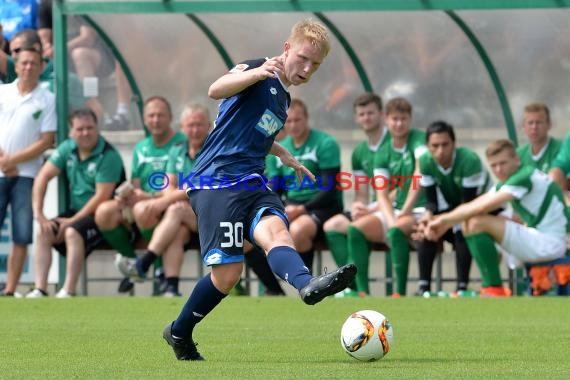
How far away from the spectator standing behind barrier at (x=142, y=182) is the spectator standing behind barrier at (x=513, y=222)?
2.91 metres

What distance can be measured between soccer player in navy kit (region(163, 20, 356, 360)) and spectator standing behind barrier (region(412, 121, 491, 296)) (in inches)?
242

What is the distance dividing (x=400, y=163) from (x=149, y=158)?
2.57m

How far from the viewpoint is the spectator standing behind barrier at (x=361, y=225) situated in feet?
42.5

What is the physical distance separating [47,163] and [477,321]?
559cm

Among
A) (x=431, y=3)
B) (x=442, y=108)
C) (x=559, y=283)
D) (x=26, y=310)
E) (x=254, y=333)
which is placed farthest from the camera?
(x=442, y=108)

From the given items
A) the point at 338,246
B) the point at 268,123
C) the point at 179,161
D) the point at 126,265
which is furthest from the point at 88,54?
the point at 268,123

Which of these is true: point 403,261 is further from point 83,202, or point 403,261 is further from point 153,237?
point 83,202

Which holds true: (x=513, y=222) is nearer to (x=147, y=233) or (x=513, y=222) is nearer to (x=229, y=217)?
(x=147, y=233)

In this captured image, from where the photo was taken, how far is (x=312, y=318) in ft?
33.2

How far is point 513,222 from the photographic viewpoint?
12586mm

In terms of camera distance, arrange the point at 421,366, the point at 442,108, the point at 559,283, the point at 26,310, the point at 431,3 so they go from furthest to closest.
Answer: the point at 442,108 → the point at 431,3 → the point at 559,283 → the point at 26,310 → the point at 421,366

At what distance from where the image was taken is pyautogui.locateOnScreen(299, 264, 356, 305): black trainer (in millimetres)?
5871

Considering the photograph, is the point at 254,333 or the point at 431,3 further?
the point at 431,3

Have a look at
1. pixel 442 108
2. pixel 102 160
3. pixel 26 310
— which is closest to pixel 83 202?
pixel 102 160
